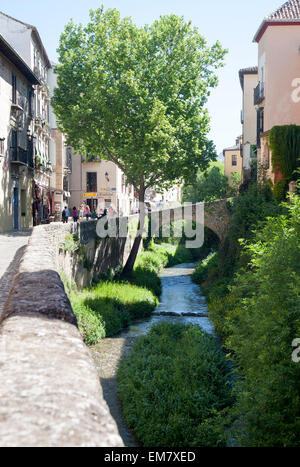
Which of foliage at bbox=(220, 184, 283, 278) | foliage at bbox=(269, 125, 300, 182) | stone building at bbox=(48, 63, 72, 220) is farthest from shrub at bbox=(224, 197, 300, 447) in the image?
stone building at bbox=(48, 63, 72, 220)

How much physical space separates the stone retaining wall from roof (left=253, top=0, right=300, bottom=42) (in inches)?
925

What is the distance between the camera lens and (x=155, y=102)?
22.5 m

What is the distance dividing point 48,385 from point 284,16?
999 inches

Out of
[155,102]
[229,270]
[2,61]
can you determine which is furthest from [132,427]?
[2,61]

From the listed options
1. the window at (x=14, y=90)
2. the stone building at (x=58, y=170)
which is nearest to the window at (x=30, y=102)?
the window at (x=14, y=90)

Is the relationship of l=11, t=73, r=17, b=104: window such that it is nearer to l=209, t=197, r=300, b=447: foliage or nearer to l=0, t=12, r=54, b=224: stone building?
l=0, t=12, r=54, b=224: stone building

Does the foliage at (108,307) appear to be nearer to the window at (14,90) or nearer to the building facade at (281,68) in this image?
the building facade at (281,68)

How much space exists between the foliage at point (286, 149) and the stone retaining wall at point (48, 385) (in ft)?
67.4

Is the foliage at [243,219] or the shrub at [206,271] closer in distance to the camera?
the foliage at [243,219]

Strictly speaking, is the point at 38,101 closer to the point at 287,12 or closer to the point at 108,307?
the point at 287,12

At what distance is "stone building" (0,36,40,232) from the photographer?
2325cm

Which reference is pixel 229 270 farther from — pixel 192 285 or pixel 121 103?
pixel 121 103

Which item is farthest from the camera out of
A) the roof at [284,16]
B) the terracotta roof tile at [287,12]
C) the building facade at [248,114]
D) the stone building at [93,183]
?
the stone building at [93,183]

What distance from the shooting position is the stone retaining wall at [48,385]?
1.99 meters
